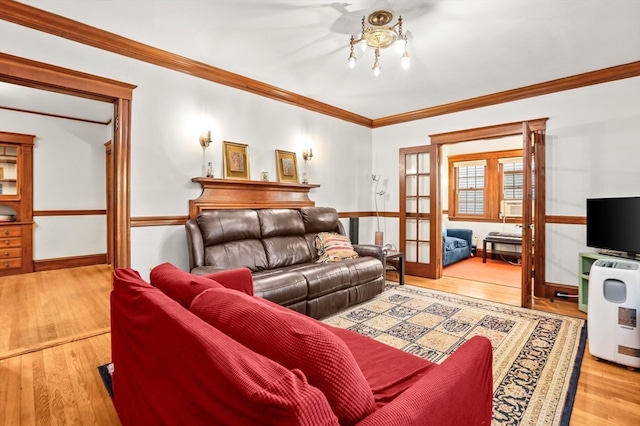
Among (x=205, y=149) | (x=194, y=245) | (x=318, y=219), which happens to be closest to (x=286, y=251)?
(x=318, y=219)

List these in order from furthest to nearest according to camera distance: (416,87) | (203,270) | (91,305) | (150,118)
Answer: (416,87)
(91,305)
(150,118)
(203,270)

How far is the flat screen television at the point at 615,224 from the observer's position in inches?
113

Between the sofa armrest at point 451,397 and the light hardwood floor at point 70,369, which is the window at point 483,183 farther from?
the sofa armrest at point 451,397

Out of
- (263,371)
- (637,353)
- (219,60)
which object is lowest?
(637,353)

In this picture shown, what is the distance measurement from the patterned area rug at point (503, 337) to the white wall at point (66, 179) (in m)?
5.17

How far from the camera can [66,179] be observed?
558 centimetres

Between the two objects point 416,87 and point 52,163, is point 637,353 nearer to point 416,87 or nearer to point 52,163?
point 416,87

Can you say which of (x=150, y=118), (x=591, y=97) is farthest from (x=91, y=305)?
(x=591, y=97)

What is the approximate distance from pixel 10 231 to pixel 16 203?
0.46m

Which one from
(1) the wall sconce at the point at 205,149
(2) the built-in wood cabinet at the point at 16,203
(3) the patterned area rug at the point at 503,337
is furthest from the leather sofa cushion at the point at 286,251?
(2) the built-in wood cabinet at the point at 16,203

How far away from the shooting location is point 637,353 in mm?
2252

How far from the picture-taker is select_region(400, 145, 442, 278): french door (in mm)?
4996

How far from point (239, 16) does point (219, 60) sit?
0.89 meters

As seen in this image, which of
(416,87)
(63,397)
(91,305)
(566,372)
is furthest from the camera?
(416,87)
